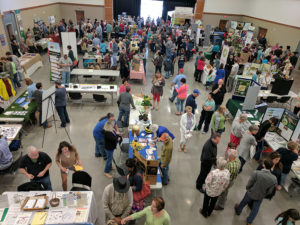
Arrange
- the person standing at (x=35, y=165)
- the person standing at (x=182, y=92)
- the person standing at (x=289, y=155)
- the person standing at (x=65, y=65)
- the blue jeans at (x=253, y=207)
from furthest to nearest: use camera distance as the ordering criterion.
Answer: the person standing at (x=65, y=65) → the person standing at (x=182, y=92) → the person standing at (x=289, y=155) → the blue jeans at (x=253, y=207) → the person standing at (x=35, y=165)

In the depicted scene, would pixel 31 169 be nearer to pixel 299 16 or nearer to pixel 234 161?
pixel 234 161

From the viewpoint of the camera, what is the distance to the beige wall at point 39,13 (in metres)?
13.1

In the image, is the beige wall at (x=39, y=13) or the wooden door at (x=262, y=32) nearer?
the beige wall at (x=39, y=13)

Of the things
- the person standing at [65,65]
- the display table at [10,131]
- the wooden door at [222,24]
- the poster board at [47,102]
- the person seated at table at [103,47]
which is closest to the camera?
the display table at [10,131]

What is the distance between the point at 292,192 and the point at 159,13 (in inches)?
870

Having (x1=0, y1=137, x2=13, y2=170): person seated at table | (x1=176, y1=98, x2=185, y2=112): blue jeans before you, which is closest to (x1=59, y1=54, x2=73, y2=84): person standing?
(x1=176, y1=98, x2=185, y2=112): blue jeans

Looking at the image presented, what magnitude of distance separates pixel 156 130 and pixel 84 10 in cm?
1792

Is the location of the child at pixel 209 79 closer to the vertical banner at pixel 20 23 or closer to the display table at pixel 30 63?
the display table at pixel 30 63

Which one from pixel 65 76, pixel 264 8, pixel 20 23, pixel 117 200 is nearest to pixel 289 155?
pixel 117 200

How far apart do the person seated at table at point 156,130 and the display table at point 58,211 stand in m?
1.89

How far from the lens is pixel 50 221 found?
3170 mm

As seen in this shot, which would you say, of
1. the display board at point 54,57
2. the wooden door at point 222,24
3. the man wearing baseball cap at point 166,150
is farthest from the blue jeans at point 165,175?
the wooden door at point 222,24

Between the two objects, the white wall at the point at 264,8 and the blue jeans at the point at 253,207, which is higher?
the white wall at the point at 264,8

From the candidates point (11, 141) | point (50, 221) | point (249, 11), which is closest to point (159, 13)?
point (249, 11)
